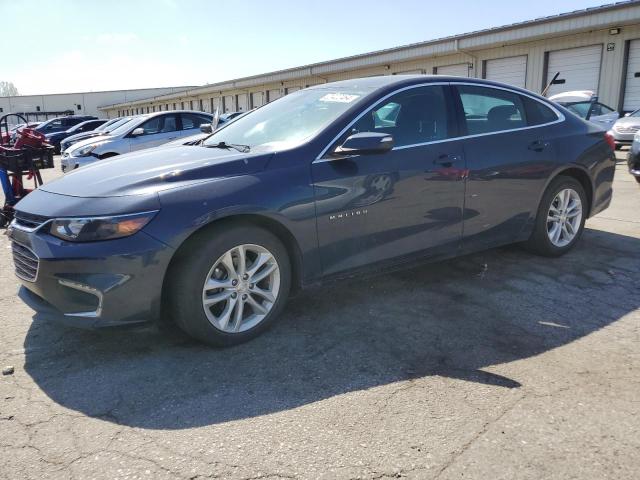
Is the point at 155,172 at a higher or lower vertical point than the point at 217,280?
higher

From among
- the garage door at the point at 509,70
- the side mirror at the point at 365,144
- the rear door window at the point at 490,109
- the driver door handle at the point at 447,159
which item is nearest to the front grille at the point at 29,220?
the side mirror at the point at 365,144

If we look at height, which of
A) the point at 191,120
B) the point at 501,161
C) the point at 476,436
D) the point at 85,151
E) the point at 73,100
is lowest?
the point at 476,436

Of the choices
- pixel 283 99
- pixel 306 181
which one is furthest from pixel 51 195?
pixel 283 99

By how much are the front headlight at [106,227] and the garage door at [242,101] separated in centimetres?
3573

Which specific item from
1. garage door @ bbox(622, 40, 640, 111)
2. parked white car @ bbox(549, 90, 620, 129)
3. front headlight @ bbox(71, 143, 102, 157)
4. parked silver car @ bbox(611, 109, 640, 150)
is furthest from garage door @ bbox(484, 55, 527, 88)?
front headlight @ bbox(71, 143, 102, 157)

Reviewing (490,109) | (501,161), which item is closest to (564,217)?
(501,161)

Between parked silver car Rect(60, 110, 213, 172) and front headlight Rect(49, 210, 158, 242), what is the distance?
8.46m

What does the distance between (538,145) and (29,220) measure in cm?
396

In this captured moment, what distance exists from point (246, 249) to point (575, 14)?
17.2 meters

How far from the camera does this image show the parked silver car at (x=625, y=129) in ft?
44.0

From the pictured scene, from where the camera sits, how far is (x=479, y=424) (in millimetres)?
2408

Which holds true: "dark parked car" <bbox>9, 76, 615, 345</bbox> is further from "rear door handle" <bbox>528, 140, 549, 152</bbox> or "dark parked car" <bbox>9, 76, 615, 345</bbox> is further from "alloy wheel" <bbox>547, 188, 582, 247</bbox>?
"alloy wheel" <bbox>547, 188, 582, 247</bbox>

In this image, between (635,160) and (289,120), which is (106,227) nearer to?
(289,120)

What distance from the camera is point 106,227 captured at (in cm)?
282
